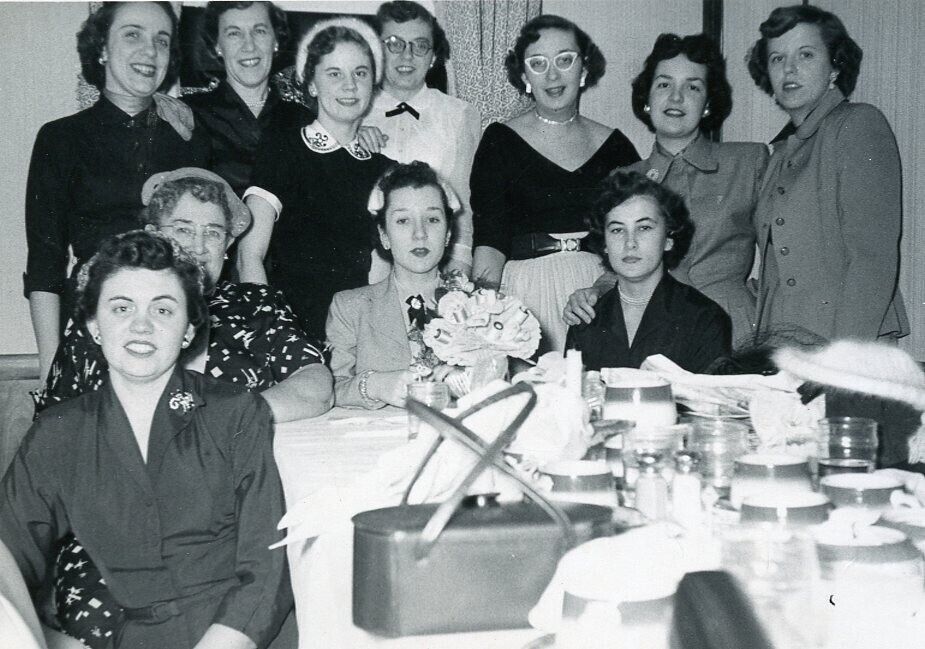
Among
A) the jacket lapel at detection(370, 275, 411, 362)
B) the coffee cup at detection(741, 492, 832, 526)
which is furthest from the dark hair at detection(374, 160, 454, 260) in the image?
the coffee cup at detection(741, 492, 832, 526)

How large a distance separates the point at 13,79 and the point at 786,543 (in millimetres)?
3245

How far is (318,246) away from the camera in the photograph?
2.67 metres

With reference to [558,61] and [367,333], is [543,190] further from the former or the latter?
[367,333]

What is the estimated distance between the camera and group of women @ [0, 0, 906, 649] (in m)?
1.40

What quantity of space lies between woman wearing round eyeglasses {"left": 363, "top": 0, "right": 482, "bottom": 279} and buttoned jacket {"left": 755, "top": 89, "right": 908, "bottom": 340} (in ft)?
3.17

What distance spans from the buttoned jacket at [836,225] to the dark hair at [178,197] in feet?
4.75

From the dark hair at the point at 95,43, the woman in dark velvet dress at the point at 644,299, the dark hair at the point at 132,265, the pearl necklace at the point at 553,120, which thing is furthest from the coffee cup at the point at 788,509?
the dark hair at the point at 95,43

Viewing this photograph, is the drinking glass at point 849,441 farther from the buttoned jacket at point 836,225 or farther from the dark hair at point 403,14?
the dark hair at point 403,14

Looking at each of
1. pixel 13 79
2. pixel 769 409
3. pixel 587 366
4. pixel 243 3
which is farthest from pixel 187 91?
pixel 769 409

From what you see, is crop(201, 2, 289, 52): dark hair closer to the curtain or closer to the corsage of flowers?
the curtain

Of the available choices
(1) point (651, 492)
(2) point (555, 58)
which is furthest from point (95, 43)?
(1) point (651, 492)

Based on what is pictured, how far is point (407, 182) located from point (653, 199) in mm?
656

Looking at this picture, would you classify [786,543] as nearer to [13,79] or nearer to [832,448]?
[832,448]

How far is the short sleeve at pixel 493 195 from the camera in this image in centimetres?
276
